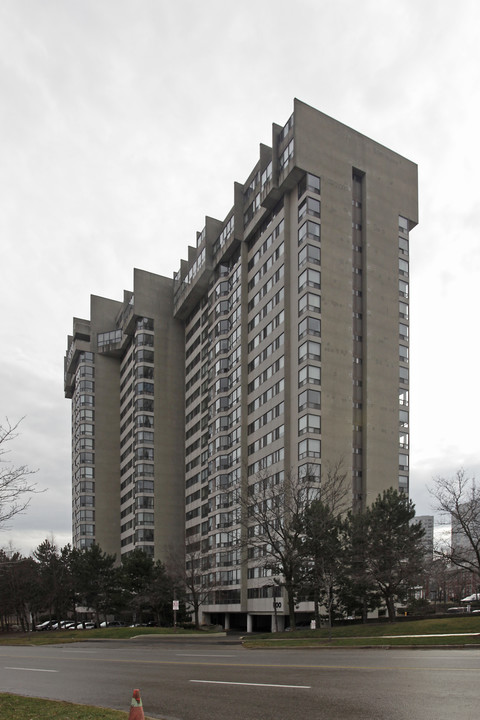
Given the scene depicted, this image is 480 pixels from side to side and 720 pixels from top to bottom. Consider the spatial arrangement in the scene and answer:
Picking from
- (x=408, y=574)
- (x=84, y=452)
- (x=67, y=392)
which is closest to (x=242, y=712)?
(x=408, y=574)

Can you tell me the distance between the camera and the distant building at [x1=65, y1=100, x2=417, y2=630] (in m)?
67.9

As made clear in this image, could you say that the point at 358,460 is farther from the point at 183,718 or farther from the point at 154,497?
the point at 183,718

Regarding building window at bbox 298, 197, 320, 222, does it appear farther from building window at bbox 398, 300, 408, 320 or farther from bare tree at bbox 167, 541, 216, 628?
bare tree at bbox 167, 541, 216, 628

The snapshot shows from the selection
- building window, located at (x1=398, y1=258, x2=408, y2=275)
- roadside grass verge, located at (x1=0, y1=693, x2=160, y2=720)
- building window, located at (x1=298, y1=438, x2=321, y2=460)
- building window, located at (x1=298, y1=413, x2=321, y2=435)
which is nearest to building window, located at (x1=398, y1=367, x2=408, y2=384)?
building window, located at (x1=398, y1=258, x2=408, y2=275)

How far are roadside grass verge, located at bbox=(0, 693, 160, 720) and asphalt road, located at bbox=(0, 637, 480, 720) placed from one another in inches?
30.8

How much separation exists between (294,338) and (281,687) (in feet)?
186

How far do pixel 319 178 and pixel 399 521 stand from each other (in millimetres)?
37628

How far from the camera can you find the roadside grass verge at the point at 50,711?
11109 mm

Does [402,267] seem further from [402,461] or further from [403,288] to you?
[402,461]

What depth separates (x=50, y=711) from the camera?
12.0m

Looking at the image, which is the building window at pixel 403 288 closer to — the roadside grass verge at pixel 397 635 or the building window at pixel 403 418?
the building window at pixel 403 418

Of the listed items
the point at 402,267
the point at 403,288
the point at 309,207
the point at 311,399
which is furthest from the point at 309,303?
the point at 402,267

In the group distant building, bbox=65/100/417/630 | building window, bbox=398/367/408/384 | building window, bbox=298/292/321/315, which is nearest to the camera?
building window, bbox=298/292/321/315

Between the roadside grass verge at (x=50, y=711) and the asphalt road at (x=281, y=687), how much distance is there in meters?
0.78
